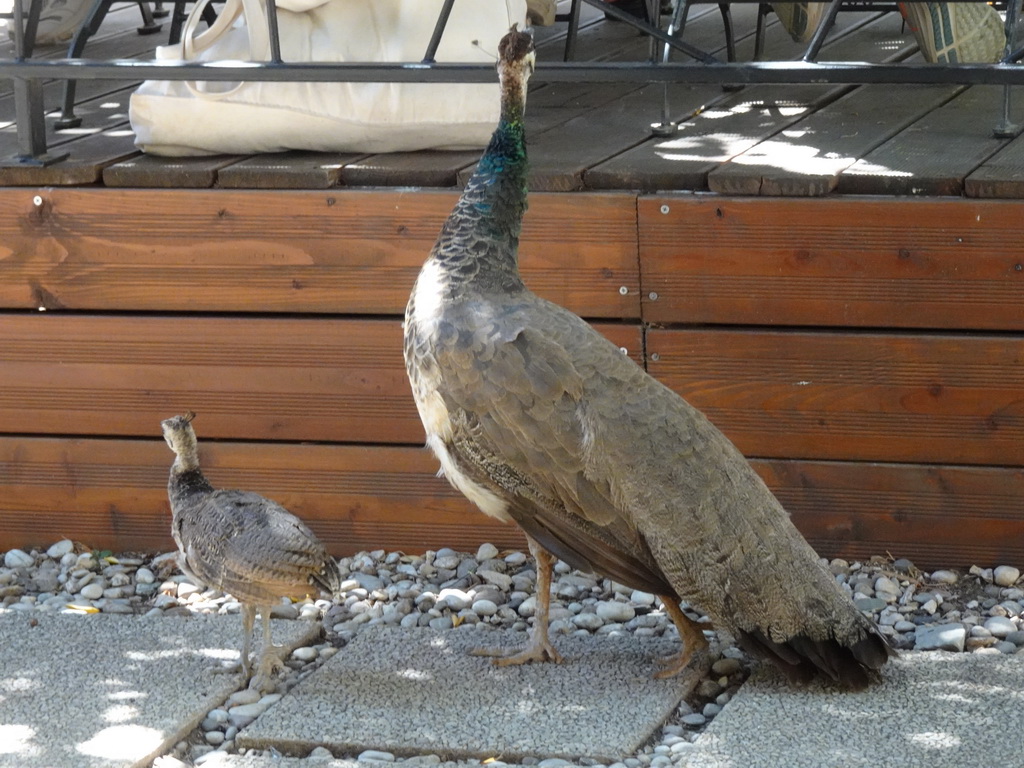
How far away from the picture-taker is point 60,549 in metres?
4.75

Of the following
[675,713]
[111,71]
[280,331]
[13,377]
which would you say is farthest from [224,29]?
[675,713]

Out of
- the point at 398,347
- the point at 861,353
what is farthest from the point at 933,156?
the point at 398,347

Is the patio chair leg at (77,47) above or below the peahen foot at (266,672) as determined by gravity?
above

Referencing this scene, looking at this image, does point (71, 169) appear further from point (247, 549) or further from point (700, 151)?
point (700, 151)

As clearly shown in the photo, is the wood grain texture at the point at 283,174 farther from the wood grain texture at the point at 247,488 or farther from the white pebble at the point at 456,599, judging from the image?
the white pebble at the point at 456,599

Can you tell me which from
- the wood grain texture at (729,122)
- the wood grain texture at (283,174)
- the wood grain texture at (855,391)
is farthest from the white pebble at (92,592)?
the wood grain texture at (729,122)

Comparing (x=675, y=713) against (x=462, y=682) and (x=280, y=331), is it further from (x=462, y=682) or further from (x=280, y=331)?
(x=280, y=331)

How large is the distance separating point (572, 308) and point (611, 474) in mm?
988

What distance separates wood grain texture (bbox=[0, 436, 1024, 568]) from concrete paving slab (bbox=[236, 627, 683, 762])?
2.10 ft

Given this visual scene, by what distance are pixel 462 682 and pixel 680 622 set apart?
1.91 feet

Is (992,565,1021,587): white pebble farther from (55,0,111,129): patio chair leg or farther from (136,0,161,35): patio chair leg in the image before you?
(136,0,161,35): patio chair leg

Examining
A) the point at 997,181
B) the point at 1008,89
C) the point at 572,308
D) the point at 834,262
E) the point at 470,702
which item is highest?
the point at 1008,89

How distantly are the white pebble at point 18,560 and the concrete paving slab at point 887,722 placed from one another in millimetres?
2483

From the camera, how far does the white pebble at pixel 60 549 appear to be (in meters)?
4.75
